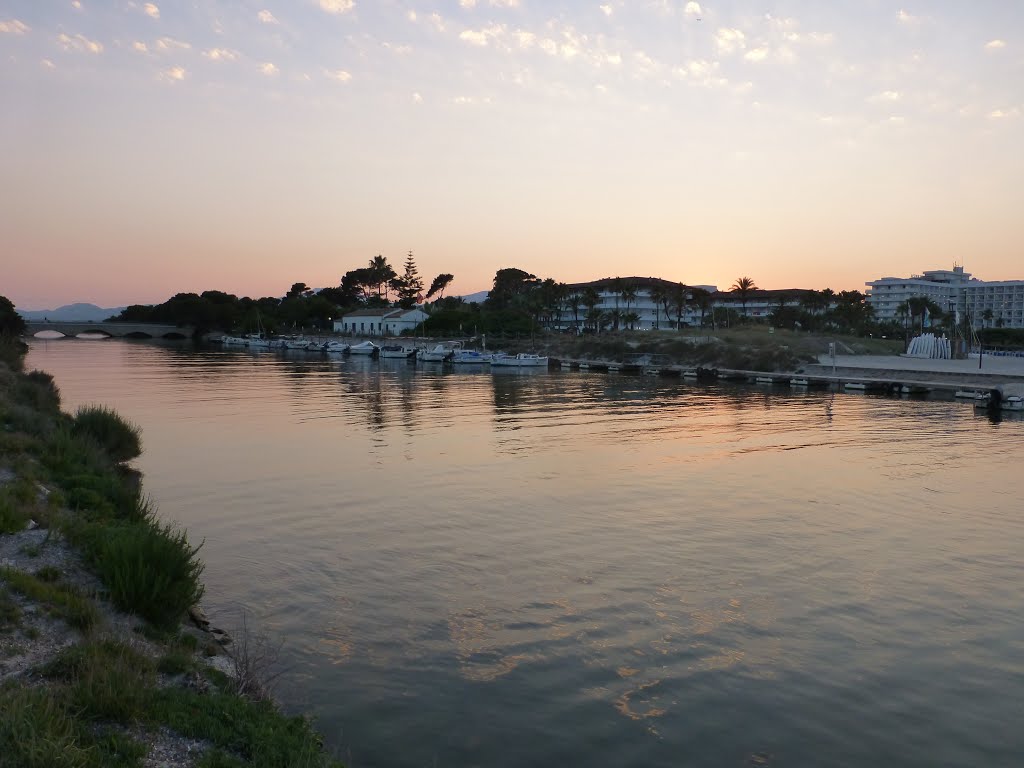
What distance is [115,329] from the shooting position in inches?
7343

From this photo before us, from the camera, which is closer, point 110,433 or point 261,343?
point 110,433

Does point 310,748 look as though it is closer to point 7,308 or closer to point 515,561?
point 515,561

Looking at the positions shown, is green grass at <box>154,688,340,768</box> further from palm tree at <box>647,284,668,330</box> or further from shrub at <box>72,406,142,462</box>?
palm tree at <box>647,284,668,330</box>

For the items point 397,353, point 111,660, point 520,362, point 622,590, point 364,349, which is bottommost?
point 622,590

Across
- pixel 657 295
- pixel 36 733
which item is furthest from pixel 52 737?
pixel 657 295

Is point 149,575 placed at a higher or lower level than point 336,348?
lower

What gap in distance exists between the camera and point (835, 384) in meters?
68.9

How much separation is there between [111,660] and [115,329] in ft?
664

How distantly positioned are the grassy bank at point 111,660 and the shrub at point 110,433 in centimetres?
991

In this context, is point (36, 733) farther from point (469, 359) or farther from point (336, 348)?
point (336, 348)

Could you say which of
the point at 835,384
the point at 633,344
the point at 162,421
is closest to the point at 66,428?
the point at 162,421

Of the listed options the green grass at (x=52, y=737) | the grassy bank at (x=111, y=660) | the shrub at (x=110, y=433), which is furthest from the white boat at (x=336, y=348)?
the green grass at (x=52, y=737)

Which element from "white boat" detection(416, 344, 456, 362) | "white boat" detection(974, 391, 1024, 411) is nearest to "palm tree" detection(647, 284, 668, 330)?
"white boat" detection(416, 344, 456, 362)

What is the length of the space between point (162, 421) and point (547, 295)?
378 ft
